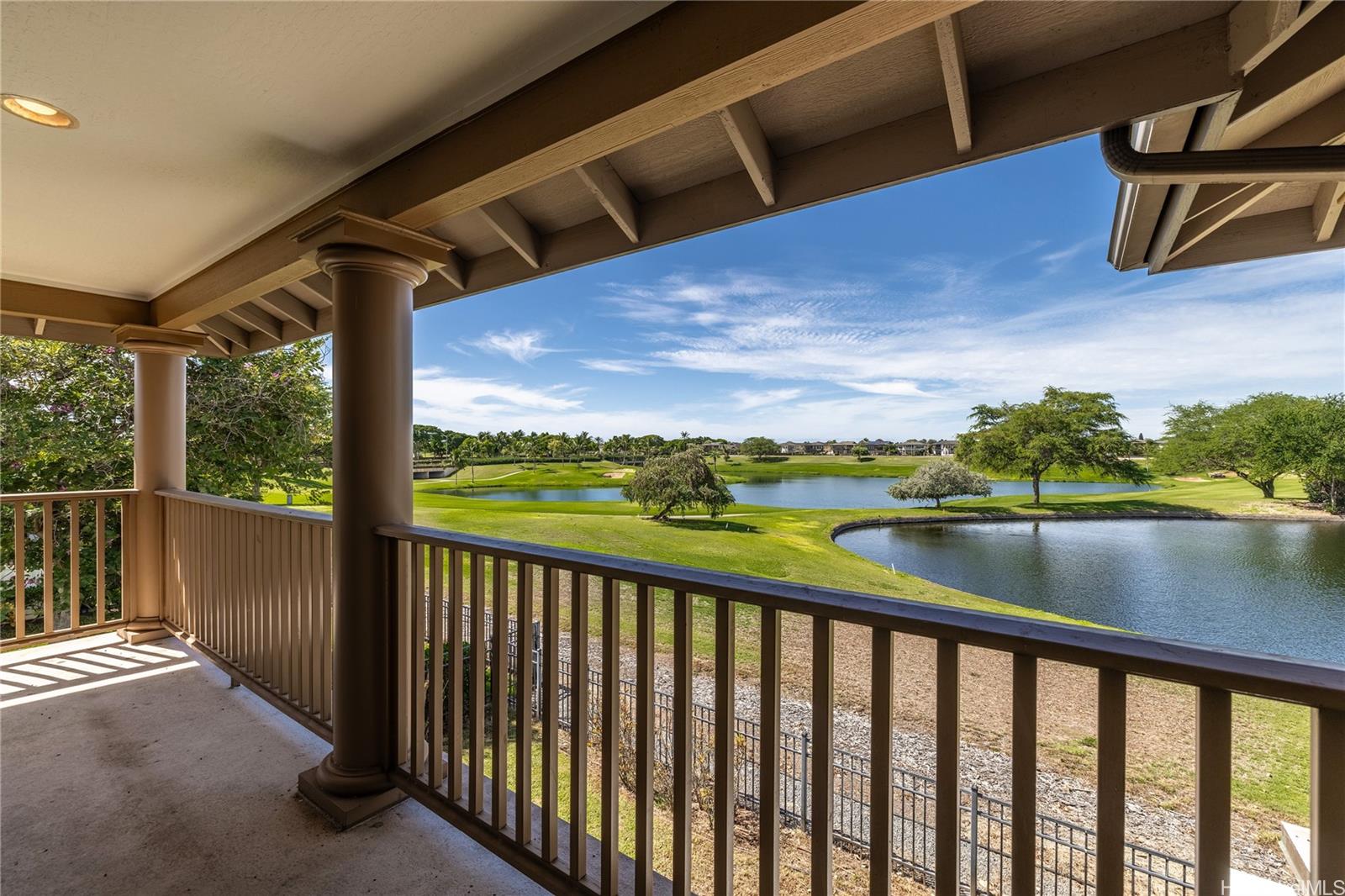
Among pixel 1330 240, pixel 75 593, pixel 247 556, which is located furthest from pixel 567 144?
pixel 75 593

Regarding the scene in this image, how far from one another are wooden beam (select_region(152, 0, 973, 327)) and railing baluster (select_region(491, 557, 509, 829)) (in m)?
1.21

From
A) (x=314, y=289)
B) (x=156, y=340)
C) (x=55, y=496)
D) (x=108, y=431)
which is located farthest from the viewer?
(x=108, y=431)

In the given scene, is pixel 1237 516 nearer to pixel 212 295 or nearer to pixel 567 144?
pixel 567 144

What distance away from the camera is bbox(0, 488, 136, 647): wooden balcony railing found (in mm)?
3307

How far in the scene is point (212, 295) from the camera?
2.85 metres

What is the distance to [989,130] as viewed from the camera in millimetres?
1273

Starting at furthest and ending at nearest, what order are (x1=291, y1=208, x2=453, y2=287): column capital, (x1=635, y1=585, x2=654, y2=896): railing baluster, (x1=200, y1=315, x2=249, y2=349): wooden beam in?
(x1=200, y1=315, x2=249, y2=349): wooden beam, (x1=291, y1=208, x2=453, y2=287): column capital, (x1=635, y1=585, x2=654, y2=896): railing baluster

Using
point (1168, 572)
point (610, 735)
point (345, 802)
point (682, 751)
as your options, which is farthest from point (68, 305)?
point (1168, 572)

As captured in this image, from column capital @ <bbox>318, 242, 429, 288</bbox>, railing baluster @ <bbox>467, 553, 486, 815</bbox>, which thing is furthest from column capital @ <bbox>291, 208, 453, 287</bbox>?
railing baluster @ <bbox>467, 553, 486, 815</bbox>

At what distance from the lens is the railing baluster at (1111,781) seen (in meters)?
0.83

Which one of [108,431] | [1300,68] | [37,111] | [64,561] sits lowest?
[64,561]

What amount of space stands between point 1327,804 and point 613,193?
2014 mm

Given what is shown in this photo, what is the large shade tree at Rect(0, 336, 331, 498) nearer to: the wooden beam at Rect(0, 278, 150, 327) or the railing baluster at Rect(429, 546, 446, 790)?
the wooden beam at Rect(0, 278, 150, 327)

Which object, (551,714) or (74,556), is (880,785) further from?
(74,556)
